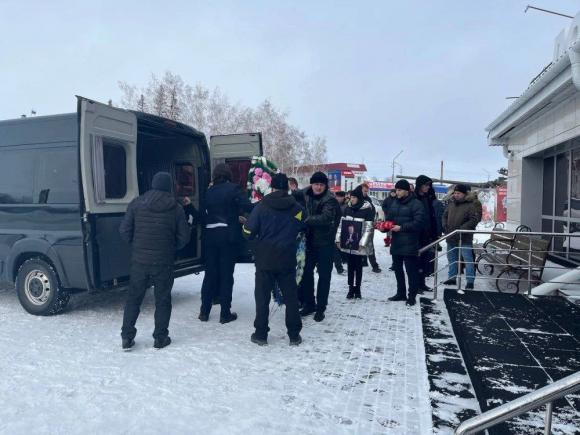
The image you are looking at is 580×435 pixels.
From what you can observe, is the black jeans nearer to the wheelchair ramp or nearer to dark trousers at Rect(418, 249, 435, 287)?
the wheelchair ramp

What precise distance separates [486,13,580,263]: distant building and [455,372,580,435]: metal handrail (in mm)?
5212

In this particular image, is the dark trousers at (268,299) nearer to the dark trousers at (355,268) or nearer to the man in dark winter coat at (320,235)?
the man in dark winter coat at (320,235)

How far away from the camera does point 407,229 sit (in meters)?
5.87

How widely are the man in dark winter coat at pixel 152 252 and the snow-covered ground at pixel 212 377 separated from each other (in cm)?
27

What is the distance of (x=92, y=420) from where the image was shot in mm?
2926

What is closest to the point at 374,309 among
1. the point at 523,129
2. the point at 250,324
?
the point at 250,324

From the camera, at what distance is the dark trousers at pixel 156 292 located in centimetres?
429

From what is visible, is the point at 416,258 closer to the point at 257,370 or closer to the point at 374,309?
the point at 374,309

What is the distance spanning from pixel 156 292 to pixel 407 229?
3305mm

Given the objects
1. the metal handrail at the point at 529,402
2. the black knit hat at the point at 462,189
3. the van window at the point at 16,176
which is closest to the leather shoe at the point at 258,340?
the metal handrail at the point at 529,402

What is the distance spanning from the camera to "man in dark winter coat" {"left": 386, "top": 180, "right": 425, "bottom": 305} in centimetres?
589

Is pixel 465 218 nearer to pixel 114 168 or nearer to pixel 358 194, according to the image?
pixel 358 194

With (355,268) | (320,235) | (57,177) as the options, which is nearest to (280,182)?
(320,235)

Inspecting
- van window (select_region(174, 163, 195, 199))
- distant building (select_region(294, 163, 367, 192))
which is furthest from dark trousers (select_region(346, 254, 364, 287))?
distant building (select_region(294, 163, 367, 192))
